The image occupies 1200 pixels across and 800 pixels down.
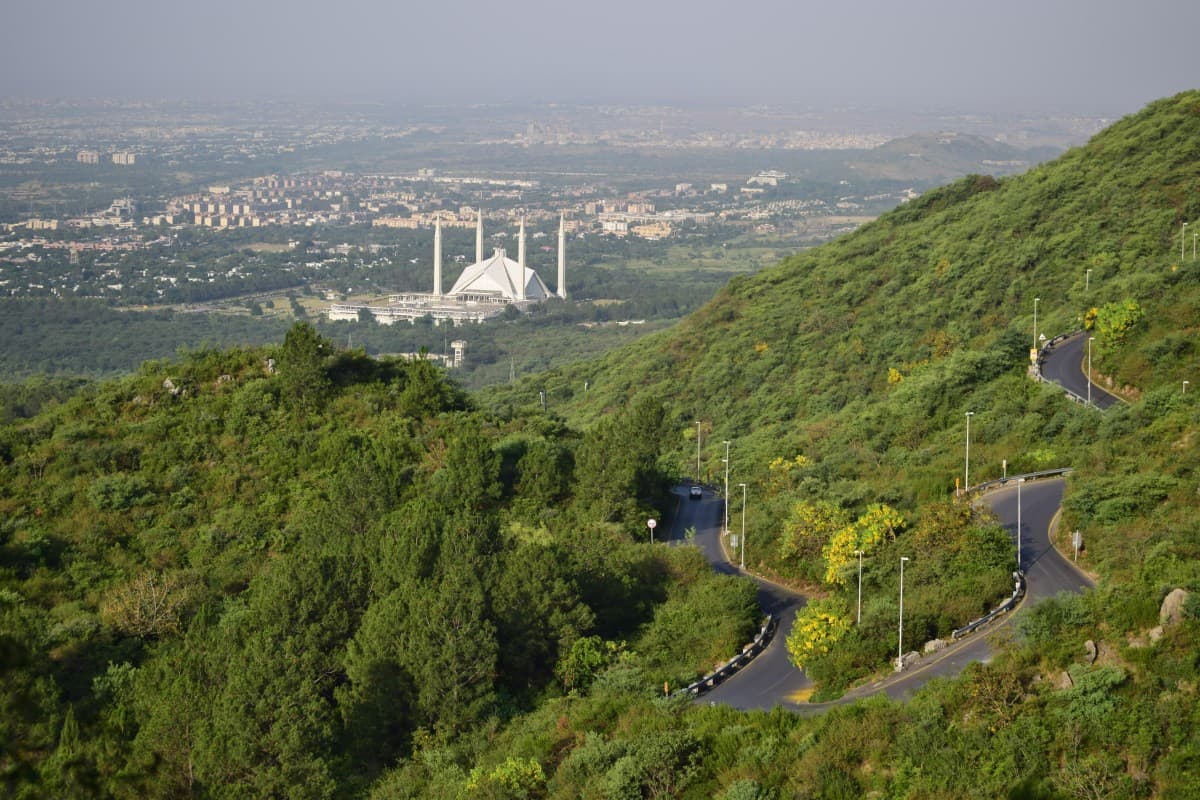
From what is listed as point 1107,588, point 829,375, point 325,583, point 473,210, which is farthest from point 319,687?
point 473,210

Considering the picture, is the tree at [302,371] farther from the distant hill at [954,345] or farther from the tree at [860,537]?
the tree at [860,537]

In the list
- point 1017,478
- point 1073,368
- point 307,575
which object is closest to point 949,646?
point 1017,478

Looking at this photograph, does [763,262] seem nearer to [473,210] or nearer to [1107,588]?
[473,210]

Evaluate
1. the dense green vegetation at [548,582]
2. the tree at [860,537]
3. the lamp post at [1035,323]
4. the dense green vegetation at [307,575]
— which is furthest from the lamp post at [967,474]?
the lamp post at [1035,323]

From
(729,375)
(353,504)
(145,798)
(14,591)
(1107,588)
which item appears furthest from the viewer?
(729,375)

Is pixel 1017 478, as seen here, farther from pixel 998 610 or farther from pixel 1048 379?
pixel 998 610

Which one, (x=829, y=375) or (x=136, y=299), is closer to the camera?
(x=829, y=375)
